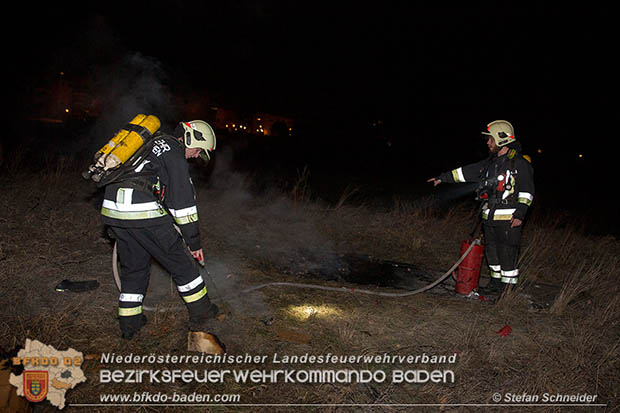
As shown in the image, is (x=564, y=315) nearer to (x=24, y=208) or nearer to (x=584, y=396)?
(x=584, y=396)

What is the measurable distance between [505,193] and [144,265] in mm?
4087

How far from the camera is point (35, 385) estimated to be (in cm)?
252

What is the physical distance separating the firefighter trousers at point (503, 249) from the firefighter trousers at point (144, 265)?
361cm

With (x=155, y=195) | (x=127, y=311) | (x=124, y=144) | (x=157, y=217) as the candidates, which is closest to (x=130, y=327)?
(x=127, y=311)

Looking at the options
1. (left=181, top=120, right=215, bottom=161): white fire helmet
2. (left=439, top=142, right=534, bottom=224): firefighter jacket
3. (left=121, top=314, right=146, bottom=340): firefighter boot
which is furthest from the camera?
(left=439, top=142, right=534, bottom=224): firefighter jacket

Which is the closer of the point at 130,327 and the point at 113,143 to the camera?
the point at 113,143

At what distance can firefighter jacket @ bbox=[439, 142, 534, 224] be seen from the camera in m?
4.62

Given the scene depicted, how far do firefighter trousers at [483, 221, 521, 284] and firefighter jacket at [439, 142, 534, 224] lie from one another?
14 centimetres

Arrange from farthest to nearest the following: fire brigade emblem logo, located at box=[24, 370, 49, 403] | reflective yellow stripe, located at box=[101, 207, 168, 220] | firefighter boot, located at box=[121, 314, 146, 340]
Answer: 1. firefighter boot, located at box=[121, 314, 146, 340]
2. reflective yellow stripe, located at box=[101, 207, 168, 220]
3. fire brigade emblem logo, located at box=[24, 370, 49, 403]

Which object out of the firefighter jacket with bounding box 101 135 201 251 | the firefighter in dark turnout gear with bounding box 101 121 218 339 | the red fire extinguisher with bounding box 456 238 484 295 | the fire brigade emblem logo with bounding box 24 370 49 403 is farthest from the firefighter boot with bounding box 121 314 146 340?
the red fire extinguisher with bounding box 456 238 484 295

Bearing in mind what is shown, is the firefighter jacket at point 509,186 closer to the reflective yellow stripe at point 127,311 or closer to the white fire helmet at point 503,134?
the white fire helmet at point 503,134

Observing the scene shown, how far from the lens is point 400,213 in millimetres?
8367

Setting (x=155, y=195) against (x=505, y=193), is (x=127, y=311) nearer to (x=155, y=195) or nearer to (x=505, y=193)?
(x=155, y=195)

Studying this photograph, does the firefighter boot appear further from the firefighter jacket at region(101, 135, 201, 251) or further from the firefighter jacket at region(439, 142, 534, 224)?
the firefighter jacket at region(439, 142, 534, 224)
